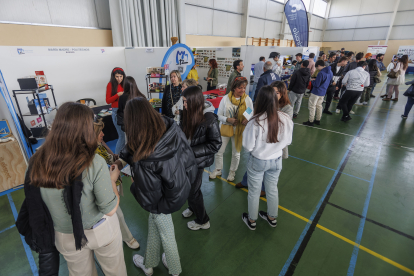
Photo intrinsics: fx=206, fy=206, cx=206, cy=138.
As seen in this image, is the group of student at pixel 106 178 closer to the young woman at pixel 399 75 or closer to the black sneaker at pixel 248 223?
the black sneaker at pixel 248 223

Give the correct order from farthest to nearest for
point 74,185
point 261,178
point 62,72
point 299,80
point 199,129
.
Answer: point 299,80, point 62,72, point 261,178, point 199,129, point 74,185

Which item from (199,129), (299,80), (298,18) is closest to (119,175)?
(199,129)

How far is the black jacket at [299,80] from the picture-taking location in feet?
17.8

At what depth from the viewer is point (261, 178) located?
7.36 ft

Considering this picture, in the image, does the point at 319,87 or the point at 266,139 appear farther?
the point at 319,87

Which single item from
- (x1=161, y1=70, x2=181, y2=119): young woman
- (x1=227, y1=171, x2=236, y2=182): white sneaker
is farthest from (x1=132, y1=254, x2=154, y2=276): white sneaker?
(x1=161, y1=70, x2=181, y2=119): young woman

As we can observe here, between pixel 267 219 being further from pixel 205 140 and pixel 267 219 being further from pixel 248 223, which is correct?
pixel 205 140

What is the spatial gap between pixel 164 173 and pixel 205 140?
821 millimetres

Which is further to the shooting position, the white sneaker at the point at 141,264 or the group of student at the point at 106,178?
the white sneaker at the point at 141,264

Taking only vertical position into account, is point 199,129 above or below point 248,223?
above

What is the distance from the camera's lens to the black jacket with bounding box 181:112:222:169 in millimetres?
2006

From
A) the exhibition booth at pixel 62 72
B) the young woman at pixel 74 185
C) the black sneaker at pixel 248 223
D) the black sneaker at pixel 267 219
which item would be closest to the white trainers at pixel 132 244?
the young woman at pixel 74 185

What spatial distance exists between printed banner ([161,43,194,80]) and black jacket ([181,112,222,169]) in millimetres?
2761

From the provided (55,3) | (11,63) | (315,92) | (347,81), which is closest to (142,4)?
(55,3)
